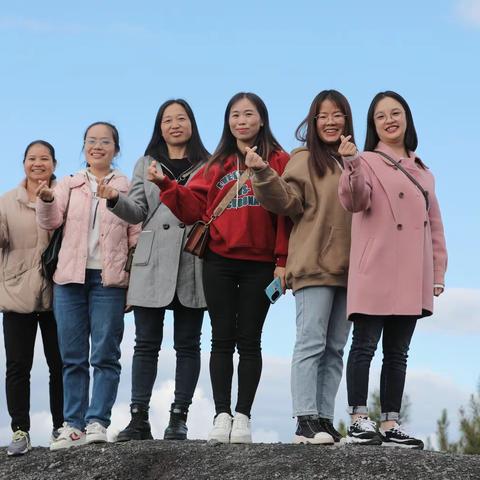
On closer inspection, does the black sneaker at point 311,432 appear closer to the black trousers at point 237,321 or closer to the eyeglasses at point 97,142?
the black trousers at point 237,321

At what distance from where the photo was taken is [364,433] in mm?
6562

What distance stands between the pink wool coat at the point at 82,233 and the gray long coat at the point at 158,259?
0.16m

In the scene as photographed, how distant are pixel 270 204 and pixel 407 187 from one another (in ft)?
3.32

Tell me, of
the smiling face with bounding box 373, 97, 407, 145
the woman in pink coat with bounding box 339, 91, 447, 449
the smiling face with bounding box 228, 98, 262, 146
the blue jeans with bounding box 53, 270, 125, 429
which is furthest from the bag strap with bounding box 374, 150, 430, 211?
the blue jeans with bounding box 53, 270, 125, 429

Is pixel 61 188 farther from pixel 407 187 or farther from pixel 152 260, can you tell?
pixel 407 187

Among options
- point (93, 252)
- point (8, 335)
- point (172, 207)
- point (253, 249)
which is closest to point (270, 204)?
point (253, 249)

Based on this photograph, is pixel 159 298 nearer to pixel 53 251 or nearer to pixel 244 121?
pixel 53 251

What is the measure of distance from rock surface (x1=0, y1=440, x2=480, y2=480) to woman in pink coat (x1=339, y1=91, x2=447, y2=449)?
1.09ft

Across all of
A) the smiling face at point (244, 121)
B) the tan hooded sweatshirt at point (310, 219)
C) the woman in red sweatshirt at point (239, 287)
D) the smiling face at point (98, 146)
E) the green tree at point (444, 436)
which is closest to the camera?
the tan hooded sweatshirt at point (310, 219)

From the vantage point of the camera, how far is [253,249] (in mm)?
6906

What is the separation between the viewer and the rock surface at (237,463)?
20.3 ft

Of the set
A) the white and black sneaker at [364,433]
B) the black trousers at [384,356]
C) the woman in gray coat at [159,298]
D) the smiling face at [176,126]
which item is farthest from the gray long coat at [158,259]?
the white and black sneaker at [364,433]

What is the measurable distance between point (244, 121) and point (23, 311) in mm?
2519

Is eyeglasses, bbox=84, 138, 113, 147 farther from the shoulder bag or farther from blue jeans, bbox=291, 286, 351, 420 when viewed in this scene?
blue jeans, bbox=291, 286, 351, 420
